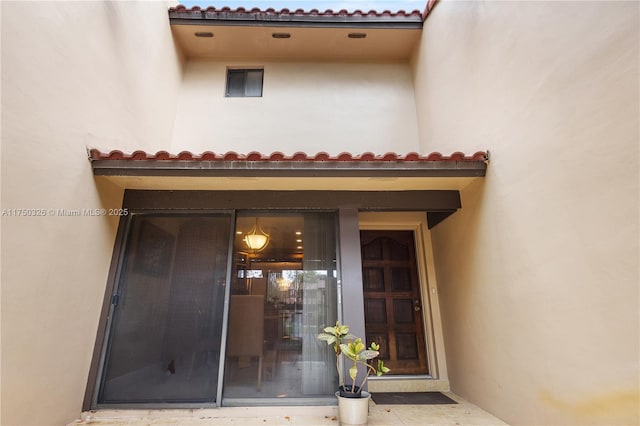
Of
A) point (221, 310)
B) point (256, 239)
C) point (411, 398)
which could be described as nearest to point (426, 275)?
point (411, 398)

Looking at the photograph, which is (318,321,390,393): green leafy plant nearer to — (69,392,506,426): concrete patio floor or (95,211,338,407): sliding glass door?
(95,211,338,407): sliding glass door

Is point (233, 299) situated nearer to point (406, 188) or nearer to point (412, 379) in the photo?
point (406, 188)

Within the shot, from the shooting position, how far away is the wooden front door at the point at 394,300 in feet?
14.3

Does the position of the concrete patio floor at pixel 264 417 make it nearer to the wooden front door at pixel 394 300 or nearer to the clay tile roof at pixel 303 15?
the wooden front door at pixel 394 300

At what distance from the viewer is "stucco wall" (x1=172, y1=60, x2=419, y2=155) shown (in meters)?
4.95

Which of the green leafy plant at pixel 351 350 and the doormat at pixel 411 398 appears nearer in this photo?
the green leafy plant at pixel 351 350

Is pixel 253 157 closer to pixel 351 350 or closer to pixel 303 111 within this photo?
pixel 351 350

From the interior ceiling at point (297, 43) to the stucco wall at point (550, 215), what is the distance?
1732mm

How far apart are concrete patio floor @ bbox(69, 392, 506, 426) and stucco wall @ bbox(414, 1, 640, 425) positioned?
1.53ft

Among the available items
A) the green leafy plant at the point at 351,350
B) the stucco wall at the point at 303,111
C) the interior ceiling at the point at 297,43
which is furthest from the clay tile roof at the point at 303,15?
the green leafy plant at the point at 351,350

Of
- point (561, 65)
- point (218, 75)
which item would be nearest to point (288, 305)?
point (561, 65)

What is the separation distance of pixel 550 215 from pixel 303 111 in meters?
3.97

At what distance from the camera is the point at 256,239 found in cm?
351

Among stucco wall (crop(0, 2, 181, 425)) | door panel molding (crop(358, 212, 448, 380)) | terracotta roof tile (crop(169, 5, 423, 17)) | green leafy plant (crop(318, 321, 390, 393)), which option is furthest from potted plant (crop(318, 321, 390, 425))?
terracotta roof tile (crop(169, 5, 423, 17))
